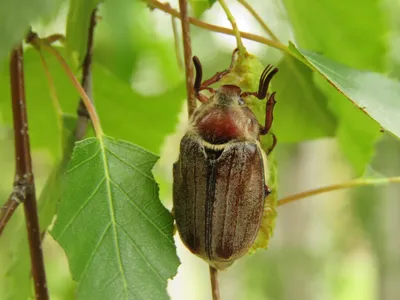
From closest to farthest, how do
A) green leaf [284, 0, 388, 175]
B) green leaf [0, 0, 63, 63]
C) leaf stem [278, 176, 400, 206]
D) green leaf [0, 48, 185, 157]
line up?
green leaf [0, 0, 63, 63], leaf stem [278, 176, 400, 206], green leaf [284, 0, 388, 175], green leaf [0, 48, 185, 157]

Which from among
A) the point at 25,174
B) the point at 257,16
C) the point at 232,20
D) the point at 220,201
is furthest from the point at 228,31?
the point at 25,174

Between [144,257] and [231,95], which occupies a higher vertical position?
[231,95]

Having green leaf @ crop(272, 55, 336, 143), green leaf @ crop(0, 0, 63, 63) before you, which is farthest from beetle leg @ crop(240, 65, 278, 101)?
green leaf @ crop(0, 0, 63, 63)

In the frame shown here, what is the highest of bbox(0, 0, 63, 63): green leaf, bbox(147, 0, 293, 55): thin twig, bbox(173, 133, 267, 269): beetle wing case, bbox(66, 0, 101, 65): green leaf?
bbox(147, 0, 293, 55): thin twig

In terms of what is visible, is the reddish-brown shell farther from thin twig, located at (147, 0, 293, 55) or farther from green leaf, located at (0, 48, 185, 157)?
green leaf, located at (0, 48, 185, 157)

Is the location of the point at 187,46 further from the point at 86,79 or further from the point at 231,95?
the point at 86,79

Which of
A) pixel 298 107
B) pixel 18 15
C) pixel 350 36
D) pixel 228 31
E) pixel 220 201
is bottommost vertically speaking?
pixel 18 15

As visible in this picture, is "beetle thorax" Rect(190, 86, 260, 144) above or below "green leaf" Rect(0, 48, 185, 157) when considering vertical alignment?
below
